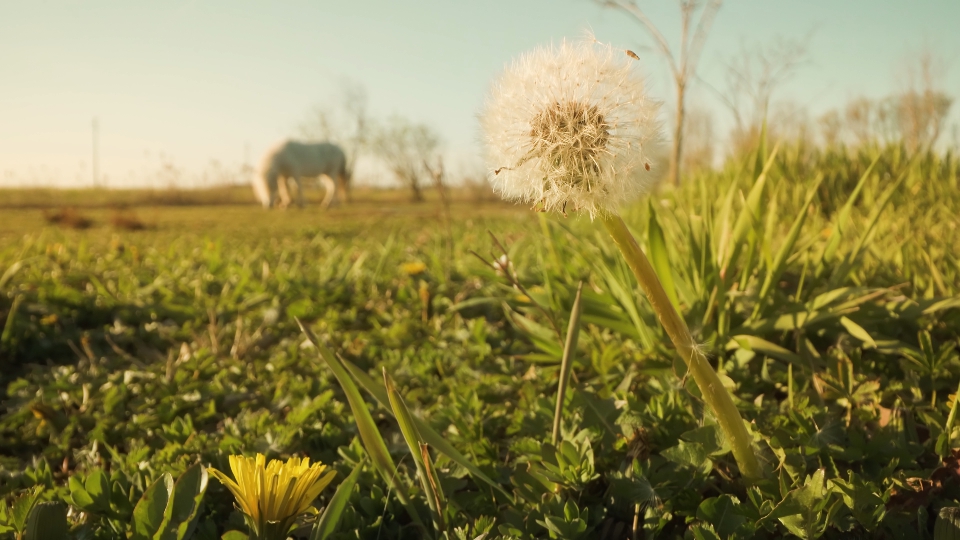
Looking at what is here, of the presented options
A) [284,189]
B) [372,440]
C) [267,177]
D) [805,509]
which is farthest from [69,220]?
[284,189]

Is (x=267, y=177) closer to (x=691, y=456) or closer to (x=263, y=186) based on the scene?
(x=263, y=186)

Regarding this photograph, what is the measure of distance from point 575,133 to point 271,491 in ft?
2.42

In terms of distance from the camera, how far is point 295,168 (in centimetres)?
1634

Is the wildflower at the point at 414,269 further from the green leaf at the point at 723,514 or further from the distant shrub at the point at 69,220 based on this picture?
the distant shrub at the point at 69,220

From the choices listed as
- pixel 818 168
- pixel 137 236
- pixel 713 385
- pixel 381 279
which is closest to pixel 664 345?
pixel 713 385

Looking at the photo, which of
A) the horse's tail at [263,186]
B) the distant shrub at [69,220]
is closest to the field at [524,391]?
the distant shrub at [69,220]

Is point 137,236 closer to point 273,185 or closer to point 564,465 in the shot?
point 564,465

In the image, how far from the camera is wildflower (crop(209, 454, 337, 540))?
944mm

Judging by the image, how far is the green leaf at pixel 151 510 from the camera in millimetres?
1044

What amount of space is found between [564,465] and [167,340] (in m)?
1.95

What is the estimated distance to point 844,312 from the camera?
1610mm

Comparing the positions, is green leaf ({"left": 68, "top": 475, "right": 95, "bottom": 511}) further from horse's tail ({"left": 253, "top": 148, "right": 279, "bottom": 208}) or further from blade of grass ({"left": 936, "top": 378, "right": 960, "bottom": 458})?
horse's tail ({"left": 253, "top": 148, "right": 279, "bottom": 208})

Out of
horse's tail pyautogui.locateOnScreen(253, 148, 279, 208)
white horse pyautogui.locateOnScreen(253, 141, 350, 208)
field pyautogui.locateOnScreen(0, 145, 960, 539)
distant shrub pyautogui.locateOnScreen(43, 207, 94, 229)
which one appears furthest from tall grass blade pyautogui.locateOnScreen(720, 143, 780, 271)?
horse's tail pyautogui.locateOnScreen(253, 148, 279, 208)

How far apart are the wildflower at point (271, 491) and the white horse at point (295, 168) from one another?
14.6 meters
